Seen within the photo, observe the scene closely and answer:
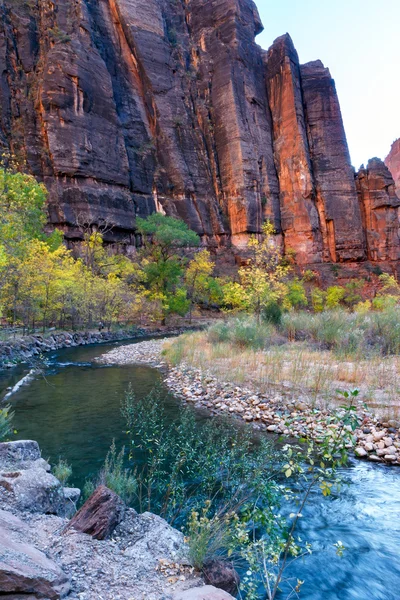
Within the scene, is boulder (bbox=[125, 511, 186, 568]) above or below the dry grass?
above

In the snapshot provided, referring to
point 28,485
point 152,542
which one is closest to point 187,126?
point 28,485

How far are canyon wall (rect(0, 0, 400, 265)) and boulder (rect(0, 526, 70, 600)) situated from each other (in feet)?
131

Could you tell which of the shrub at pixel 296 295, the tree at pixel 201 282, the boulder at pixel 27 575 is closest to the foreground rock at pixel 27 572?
the boulder at pixel 27 575

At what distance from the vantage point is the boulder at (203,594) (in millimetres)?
2238

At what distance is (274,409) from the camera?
7.55m

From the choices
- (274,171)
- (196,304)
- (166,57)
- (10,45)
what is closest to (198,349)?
(196,304)

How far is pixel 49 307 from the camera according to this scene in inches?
845

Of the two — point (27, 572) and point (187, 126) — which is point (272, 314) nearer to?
point (27, 572)

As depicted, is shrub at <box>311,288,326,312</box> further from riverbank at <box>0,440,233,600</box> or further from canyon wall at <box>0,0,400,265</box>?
riverbank at <box>0,440,233,600</box>

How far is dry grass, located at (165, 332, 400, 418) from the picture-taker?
737 cm

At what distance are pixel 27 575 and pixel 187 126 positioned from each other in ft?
184

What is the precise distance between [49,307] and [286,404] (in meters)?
17.8

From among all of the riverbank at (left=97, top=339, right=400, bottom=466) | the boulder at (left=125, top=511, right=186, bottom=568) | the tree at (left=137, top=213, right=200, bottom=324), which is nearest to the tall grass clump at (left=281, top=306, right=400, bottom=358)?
the riverbank at (left=97, top=339, right=400, bottom=466)

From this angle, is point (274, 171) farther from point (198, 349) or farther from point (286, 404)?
point (286, 404)
